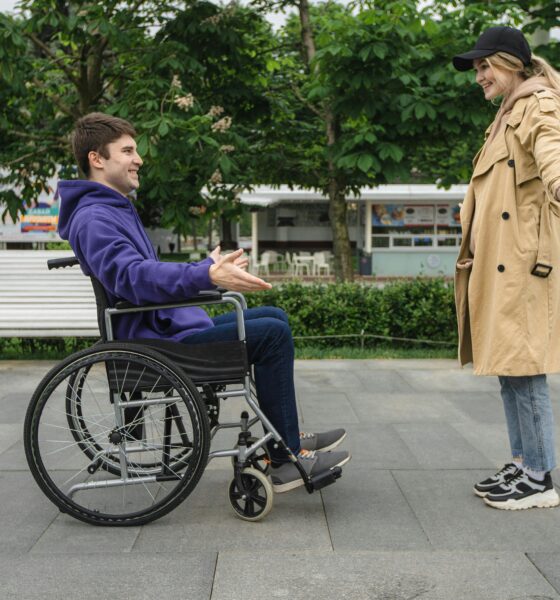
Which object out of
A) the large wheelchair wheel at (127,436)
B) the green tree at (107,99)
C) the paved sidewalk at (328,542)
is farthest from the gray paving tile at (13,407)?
the green tree at (107,99)

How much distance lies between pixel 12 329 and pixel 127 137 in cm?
344

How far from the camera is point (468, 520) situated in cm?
310

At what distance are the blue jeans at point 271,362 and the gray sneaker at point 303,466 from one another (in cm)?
9

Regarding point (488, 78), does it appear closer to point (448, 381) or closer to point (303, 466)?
point (303, 466)

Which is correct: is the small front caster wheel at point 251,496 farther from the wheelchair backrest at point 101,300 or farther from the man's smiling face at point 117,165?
the man's smiling face at point 117,165

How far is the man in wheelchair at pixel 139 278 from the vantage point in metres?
2.84

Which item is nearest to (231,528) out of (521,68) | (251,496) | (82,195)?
(251,496)

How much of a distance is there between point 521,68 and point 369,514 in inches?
74.4

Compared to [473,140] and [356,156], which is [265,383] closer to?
[356,156]

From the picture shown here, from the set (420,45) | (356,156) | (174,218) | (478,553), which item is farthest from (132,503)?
(420,45)

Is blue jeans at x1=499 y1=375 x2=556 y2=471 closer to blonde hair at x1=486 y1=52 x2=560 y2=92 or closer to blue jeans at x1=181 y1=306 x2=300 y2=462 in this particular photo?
blue jeans at x1=181 y1=306 x2=300 y2=462

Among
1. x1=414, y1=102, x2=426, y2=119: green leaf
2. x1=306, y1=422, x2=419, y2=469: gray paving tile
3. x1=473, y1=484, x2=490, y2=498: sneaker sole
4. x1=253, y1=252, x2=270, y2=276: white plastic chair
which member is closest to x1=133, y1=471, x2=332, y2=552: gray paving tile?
x1=306, y1=422, x2=419, y2=469: gray paving tile

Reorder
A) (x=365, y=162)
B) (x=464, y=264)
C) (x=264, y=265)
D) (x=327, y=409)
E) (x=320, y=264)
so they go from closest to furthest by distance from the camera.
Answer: (x=464, y=264)
(x=327, y=409)
(x=365, y=162)
(x=320, y=264)
(x=264, y=265)

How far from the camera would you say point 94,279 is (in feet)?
9.99
